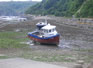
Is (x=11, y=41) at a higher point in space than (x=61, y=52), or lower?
lower

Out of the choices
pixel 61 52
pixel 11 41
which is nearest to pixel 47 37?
pixel 11 41

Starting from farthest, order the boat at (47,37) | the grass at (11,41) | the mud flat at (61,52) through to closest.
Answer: the boat at (47,37) < the grass at (11,41) < the mud flat at (61,52)

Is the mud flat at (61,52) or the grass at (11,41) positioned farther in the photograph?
the grass at (11,41)

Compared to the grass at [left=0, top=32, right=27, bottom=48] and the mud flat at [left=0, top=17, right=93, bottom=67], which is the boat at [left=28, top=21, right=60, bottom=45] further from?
the grass at [left=0, top=32, right=27, bottom=48]

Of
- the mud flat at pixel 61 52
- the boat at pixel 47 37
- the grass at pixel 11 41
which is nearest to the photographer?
the mud flat at pixel 61 52

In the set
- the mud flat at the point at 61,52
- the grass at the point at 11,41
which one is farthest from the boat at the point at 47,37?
the grass at the point at 11,41

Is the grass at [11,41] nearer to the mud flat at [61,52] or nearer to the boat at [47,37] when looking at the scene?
the mud flat at [61,52]

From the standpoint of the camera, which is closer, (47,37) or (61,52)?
(61,52)

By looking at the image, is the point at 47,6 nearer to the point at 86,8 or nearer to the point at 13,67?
the point at 86,8

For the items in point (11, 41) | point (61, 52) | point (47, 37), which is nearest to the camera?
point (61, 52)

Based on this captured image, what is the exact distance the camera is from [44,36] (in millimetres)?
33656

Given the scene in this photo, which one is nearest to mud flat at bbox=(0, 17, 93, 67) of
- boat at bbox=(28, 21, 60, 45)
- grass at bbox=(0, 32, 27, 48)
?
boat at bbox=(28, 21, 60, 45)

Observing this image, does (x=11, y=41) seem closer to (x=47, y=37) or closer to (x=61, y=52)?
(x=47, y=37)

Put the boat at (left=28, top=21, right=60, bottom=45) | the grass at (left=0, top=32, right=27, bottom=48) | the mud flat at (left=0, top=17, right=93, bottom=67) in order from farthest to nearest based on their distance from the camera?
the boat at (left=28, top=21, right=60, bottom=45)
the grass at (left=0, top=32, right=27, bottom=48)
the mud flat at (left=0, top=17, right=93, bottom=67)
